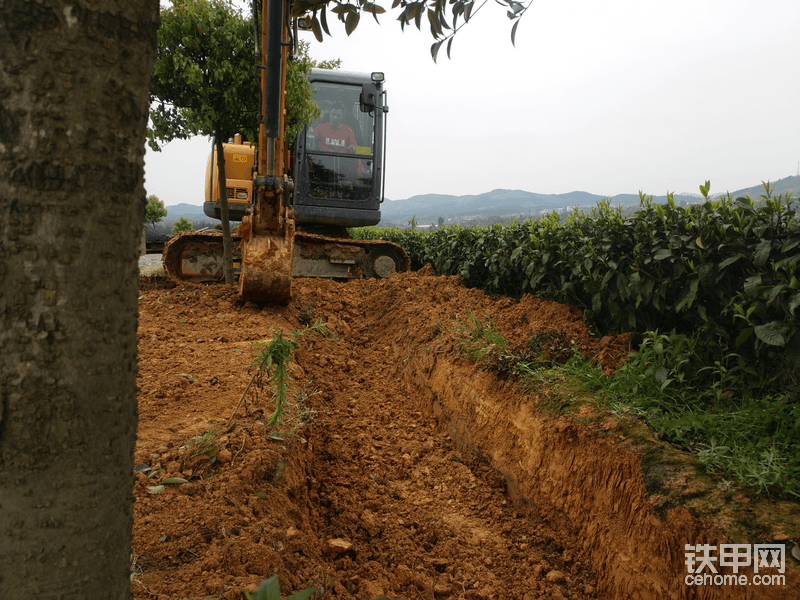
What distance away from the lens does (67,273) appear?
95 centimetres

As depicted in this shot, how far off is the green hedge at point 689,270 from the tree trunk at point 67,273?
10.6ft

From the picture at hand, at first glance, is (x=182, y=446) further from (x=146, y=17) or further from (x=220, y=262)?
(x=220, y=262)

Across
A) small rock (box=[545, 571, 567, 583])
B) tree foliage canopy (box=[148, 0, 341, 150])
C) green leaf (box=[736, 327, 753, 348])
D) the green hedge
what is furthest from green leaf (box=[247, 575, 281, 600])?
tree foliage canopy (box=[148, 0, 341, 150])

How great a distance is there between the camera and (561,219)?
5.81 metres

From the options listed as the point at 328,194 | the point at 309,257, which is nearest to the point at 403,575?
the point at 309,257

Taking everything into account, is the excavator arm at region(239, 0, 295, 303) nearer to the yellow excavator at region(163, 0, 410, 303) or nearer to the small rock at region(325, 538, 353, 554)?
the yellow excavator at region(163, 0, 410, 303)

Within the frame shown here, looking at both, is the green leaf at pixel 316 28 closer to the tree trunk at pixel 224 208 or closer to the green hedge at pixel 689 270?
the green hedge at pixel 689 270

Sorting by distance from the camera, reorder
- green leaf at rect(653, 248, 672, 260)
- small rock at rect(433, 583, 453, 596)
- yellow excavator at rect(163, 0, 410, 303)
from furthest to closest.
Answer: yellow excavator at rect(163, 0, 410, 303), green leaf at rect(653, 248, 672, 260), small rock at rect(433, 583, 453, 596)

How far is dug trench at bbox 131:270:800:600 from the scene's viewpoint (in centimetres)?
240

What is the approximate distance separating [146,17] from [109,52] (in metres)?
0.11

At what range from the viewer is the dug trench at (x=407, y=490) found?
2402mm

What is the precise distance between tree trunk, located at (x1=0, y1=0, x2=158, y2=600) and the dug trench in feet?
3.83

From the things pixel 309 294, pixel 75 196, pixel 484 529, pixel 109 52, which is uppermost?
pixel 109 52

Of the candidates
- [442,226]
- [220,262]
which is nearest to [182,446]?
[220,262]
